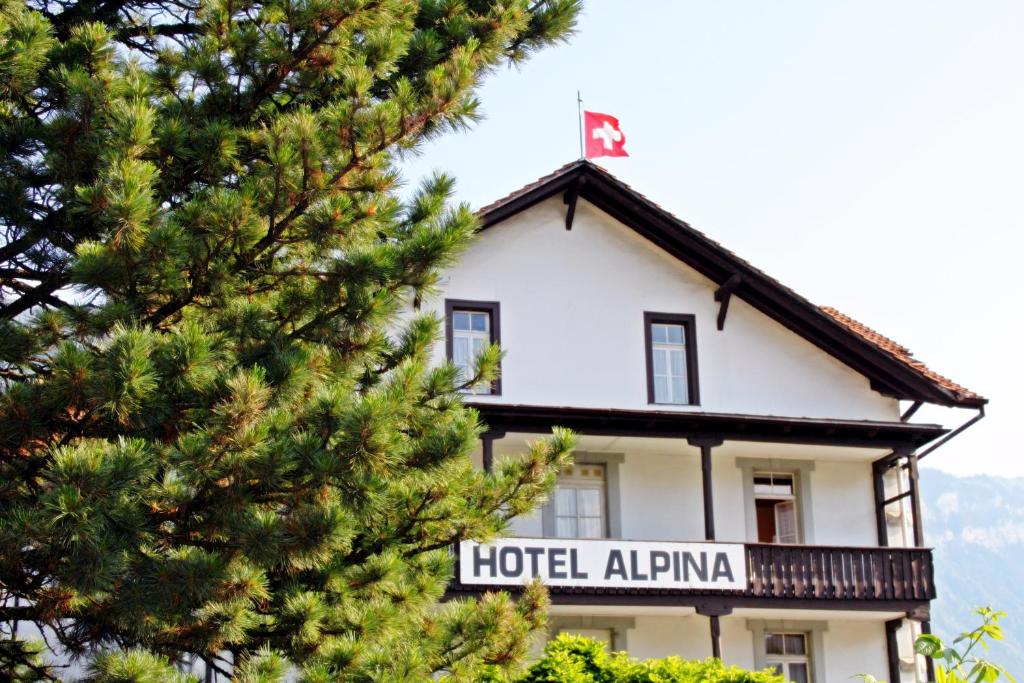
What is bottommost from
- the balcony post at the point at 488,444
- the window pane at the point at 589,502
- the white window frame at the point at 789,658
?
the white window frame at the point at 789,658

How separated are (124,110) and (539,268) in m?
12.4

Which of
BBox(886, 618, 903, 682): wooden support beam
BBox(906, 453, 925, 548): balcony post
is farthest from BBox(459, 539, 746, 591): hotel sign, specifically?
BBox(886, 618, 903, 682): wooden support beam

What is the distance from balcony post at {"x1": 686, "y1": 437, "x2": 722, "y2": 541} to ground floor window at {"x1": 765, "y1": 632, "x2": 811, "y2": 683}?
2.36 metres

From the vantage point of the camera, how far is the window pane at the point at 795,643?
23.9 m

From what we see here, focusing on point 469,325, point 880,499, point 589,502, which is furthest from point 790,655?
point 469,325

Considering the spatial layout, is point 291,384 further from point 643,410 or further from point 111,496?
point 643,410

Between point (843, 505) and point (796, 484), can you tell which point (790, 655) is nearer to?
point (843, 505)

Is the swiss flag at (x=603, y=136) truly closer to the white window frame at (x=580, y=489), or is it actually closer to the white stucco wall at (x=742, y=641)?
the white window frame at (x=580, y=489)

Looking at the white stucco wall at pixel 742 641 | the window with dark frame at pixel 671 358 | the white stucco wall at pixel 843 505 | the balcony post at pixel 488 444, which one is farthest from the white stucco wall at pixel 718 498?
the white stucco wall at pixel 742 641

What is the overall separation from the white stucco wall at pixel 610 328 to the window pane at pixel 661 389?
0.27 metres

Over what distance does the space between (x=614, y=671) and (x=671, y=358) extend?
25.7 ft

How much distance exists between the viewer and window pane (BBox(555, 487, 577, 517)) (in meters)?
23.3

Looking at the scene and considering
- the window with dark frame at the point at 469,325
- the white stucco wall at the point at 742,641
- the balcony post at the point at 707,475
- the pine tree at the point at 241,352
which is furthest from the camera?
the white stucco wall at the point at 742,641

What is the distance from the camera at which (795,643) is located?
78.4ft
